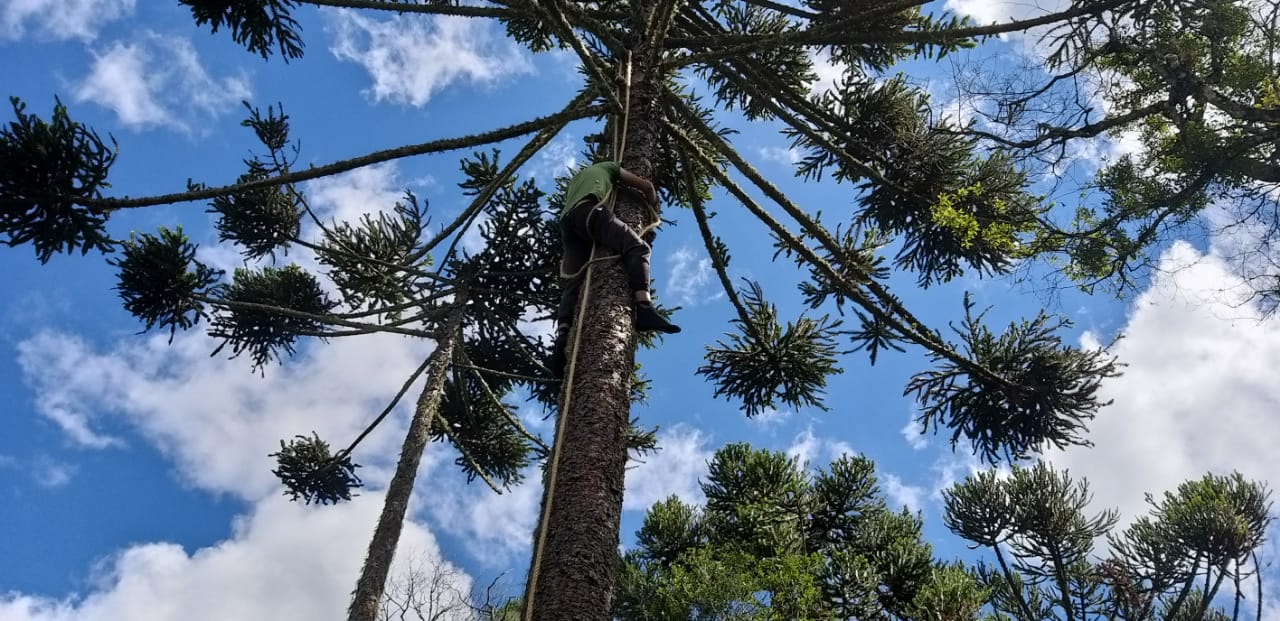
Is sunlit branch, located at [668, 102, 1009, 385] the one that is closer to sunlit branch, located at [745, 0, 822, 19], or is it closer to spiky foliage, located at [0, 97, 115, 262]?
sunlit branch, located at [745, 0, 822, 19]

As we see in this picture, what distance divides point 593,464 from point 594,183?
1578 millimetres

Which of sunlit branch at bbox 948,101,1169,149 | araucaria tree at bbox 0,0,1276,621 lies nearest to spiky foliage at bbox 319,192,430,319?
araucaria tree at bbox 0,0,1276,621

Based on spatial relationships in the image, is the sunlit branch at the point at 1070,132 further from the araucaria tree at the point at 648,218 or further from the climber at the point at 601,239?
the climber at the point at 601,239

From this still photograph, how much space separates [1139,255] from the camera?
22.5ft

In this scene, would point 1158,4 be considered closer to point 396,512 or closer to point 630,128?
point 630,128

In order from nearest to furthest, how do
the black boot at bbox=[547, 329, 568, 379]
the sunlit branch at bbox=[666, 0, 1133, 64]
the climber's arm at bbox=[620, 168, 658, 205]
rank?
the climber's arm at bbox=[620, 168, 658, 205]
the black boot at bbox=[547, 329, 568, 379]
the sunlit branch at bbox=[666, 0, 1133, 64]

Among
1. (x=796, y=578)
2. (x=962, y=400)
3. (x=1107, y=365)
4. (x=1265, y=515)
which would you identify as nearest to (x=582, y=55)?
(x=962, y=400)

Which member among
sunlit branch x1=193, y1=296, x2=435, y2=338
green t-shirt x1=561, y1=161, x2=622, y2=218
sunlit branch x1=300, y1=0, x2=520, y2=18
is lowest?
green t-shirt x1=561, y1=161, x2=622, y2=218

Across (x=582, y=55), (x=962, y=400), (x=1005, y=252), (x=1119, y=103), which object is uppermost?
(x=1119, y=103)

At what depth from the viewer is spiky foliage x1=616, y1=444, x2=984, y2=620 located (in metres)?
7.49

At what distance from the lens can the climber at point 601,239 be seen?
3.76 meters

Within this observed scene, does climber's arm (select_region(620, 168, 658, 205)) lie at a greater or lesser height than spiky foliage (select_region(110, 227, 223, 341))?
lesser

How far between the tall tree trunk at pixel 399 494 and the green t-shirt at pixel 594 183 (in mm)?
3719

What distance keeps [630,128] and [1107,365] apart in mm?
4229
